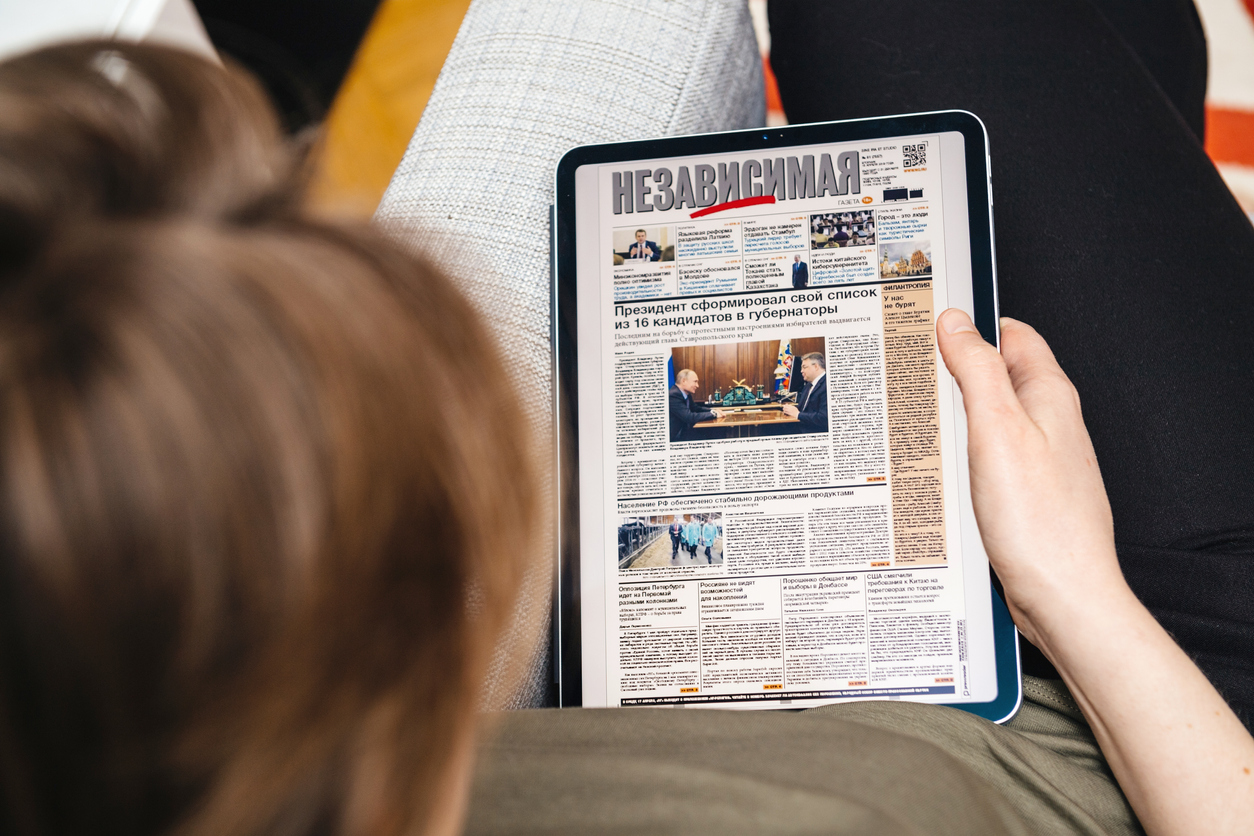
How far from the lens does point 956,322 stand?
1.49 ft

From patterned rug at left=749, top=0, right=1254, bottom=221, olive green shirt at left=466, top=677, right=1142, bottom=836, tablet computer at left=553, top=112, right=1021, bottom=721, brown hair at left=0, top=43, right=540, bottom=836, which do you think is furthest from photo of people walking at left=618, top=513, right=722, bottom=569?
patterned rug at left=749, top=0, right=1254, bottom=221

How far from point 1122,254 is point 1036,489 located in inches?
7.7

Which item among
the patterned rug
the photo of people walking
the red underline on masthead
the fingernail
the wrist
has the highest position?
the patterned rug

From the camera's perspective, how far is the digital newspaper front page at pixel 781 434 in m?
0.45

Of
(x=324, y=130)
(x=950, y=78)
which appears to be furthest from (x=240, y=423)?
(x=950, y=78)

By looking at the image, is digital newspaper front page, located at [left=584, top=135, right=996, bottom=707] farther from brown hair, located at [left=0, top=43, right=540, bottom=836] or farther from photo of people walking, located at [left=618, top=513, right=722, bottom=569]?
brown hair, located at [left=0, top=43, right=540, bottom=836]

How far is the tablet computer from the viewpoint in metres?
0.45

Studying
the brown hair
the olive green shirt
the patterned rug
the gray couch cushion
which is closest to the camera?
the brown hair

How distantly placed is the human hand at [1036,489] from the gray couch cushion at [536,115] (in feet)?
0.89

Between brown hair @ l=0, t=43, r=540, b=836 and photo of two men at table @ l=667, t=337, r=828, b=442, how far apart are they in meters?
0.26

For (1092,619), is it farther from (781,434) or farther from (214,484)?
(214,484)

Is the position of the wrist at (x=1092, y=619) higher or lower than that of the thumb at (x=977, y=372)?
lower

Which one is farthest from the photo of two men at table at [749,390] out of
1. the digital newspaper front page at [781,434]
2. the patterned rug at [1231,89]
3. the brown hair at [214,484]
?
the patterned rug at [1231,89]

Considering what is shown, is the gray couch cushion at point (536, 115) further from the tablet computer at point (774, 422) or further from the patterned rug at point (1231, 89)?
the patterned rug at point (1231, 89)
